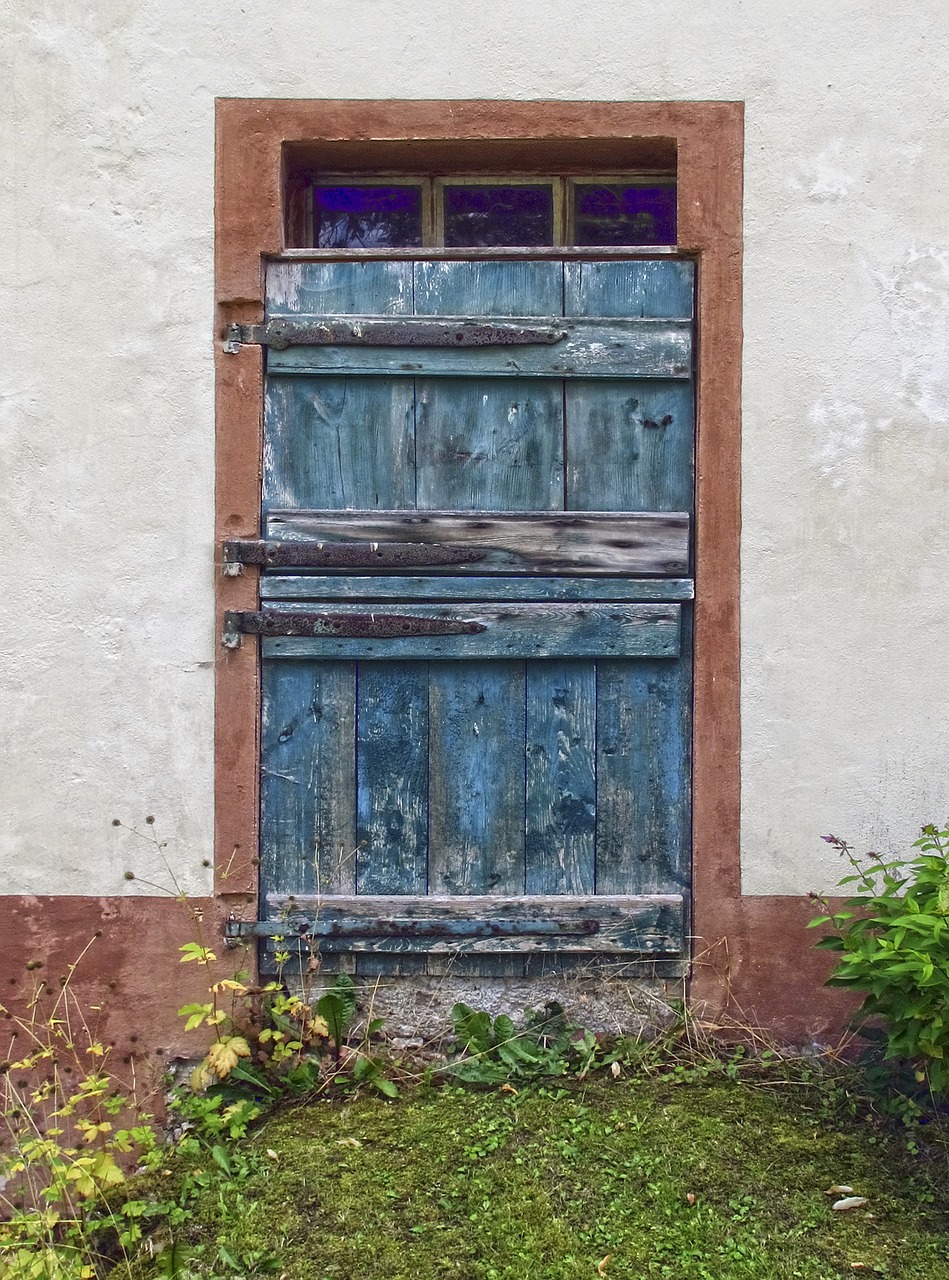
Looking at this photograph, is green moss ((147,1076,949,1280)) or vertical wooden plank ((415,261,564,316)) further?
vertical wooden plank ((415,261,564,316))

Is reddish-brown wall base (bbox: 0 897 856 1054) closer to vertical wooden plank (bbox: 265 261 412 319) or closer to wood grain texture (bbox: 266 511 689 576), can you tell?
wood grain texture (bbox: 266 511 689 576)

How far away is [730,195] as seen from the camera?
10.3 ft

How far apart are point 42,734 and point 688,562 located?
2.05m

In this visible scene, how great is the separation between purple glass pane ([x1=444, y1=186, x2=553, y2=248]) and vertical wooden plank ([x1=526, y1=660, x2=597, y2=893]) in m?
1.41

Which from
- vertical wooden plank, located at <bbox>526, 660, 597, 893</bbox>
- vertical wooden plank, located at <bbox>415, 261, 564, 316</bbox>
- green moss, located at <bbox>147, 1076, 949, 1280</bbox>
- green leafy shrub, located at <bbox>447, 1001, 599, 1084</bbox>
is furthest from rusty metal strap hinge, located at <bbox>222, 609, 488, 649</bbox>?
green moss, located at <bbox>147, 1076, 949, 1280</bbox>

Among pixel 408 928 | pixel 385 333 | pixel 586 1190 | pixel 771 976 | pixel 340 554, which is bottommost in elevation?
pixel 586 1190

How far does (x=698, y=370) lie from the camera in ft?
10.4

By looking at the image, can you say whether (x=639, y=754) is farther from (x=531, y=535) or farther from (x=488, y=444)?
(x=488, y=444)

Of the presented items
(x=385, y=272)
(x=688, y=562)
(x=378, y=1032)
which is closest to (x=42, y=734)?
(x=378, y=1032)

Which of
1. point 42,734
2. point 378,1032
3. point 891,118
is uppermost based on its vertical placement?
point 891,118

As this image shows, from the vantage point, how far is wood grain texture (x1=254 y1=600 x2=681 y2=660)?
318 centimetres

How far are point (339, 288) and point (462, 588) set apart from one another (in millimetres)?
1009

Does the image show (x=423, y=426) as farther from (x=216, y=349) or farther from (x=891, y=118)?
(x=891, y=118)

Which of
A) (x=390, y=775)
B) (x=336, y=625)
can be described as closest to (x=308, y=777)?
(x=390, y=775)
